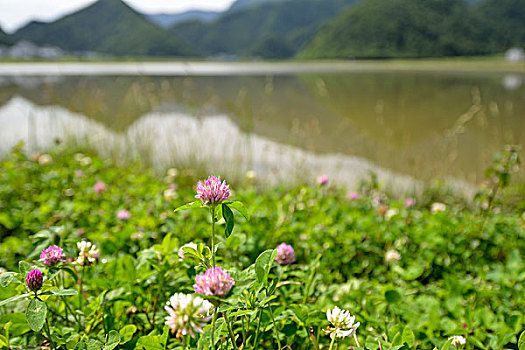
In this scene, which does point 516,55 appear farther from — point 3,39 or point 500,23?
point 3,39

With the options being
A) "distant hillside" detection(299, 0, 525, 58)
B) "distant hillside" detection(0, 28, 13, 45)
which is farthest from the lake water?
"distant hillside" detection(0, 28, 13, 45)

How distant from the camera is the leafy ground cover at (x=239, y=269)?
73 centimetres

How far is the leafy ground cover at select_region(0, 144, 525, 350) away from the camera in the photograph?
0.73 metres

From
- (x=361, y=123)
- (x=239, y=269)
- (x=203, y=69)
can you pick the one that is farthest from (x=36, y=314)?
(x=203, y=69)

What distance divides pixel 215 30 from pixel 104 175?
5487 inches

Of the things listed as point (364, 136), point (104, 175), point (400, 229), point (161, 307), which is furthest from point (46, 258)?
point (364, 136)

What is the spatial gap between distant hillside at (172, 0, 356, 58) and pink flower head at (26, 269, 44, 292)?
112889 mm

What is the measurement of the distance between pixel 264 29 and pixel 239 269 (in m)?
146

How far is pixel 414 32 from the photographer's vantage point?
225ft

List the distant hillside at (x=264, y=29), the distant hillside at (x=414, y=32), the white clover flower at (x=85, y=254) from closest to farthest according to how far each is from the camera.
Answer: the white clover flower at (x=85, y=254) → the distant hillside at (x=414, y=32) → the distant hillside at (x=264, y=29)

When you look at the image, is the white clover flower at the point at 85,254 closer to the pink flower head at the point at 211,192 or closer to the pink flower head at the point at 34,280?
the pink flower head at the point at 34,280

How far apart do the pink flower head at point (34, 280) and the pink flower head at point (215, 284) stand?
1.12ft

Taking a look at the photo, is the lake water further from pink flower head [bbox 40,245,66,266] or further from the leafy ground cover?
pink flower head [bbox 40,245,66,266]

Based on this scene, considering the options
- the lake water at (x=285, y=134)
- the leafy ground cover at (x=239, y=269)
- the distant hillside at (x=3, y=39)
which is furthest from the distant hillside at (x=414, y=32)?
the leafy ground cover at (x=239, y=269)
